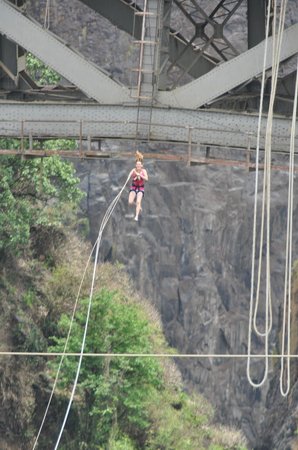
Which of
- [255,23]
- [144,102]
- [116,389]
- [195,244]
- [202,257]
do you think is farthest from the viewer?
[202,257]

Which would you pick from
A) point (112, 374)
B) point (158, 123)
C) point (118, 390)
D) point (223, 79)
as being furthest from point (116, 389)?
point (223, 79)

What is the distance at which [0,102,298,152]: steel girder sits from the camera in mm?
57562

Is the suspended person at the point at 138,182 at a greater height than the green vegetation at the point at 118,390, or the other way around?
the suspended person at the point at 138,182

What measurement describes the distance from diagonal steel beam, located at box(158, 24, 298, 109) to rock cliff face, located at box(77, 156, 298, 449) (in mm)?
45026

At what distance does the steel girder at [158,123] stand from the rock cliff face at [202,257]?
44565 mm

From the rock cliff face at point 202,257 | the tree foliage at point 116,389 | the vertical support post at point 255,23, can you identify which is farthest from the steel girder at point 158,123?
the rock cliff face at point 202,257

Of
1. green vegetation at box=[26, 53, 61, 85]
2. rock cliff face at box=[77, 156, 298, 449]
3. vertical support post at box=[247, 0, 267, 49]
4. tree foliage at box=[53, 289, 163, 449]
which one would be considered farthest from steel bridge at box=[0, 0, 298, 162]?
rock cliff face at box=[77, 156, 298, 449]

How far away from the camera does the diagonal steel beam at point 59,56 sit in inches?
2259

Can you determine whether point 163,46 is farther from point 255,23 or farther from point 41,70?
point 41,70

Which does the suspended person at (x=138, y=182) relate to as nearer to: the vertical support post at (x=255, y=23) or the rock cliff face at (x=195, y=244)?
the vertical support post at (x=255, y=23)

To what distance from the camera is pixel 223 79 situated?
57.5 meters

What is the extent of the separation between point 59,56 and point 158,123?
2.25 metres

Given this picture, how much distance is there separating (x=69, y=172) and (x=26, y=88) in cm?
1501

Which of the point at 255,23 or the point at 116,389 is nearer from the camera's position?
the point at 255,23
